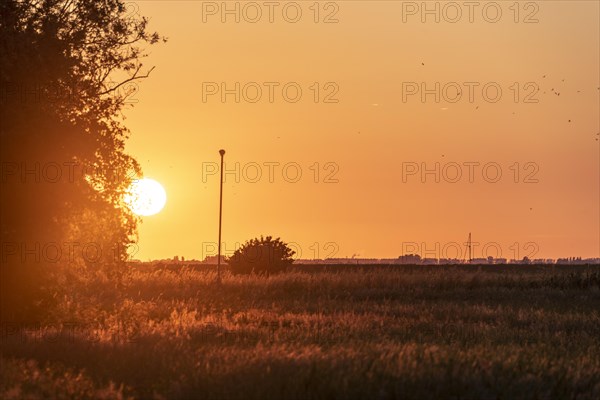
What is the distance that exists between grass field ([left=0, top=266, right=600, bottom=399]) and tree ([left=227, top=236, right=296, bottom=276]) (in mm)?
21006

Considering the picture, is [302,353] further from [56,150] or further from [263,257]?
[263,257]

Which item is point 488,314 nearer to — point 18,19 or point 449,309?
point 449,309

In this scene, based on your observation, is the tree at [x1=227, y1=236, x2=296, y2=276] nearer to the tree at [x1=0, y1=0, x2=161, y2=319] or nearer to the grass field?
the grass field

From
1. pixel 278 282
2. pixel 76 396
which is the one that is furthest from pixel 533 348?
pixel 278 282

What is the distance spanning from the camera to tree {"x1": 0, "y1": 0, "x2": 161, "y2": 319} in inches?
995

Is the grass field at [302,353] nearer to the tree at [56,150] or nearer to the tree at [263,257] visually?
the tree at [56,150]

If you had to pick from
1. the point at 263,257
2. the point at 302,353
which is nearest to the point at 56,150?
the point at 302,353

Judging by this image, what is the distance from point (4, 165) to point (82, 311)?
201 inches

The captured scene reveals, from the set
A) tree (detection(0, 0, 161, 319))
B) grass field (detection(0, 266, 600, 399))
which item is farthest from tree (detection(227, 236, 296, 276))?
tree (detection(0, 0, 161, 319))

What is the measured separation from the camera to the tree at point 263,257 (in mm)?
59375

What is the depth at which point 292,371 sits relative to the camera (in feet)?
45.8

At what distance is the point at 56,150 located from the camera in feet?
84.2

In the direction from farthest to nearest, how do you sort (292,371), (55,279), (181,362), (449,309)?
(449,309) → (55,279) → (181,362) → (292,371)

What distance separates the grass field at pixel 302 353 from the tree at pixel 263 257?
2101 centimetres
